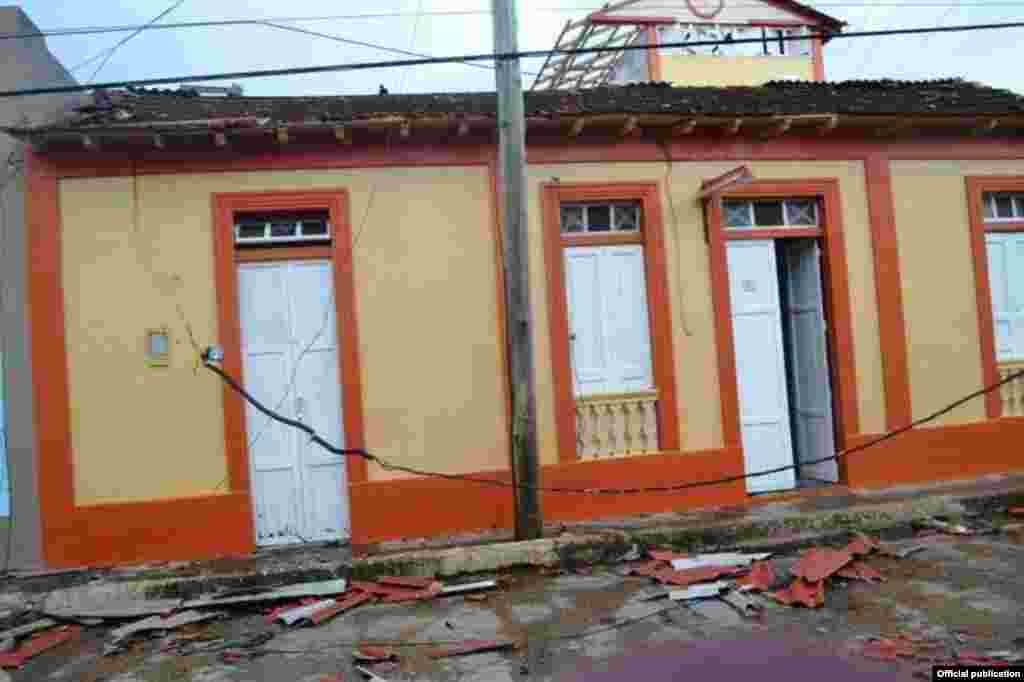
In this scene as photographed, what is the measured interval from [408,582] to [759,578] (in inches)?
106

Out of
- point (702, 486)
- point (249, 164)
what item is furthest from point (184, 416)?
point (702, 486)

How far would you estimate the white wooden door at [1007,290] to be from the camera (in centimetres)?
865

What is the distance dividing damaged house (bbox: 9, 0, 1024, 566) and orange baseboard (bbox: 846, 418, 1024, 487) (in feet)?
0.11

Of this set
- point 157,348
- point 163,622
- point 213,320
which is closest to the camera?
point 163,622

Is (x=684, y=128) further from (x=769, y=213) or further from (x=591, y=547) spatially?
(x=591, y=547)

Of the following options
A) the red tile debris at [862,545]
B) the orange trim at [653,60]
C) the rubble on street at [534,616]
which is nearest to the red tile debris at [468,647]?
the rubble on street at [534,616]

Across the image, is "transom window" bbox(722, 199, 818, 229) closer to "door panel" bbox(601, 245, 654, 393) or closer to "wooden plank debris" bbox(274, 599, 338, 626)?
"door panel" bbox(601, 245, 654, 393)

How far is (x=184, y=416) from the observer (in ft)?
22.7

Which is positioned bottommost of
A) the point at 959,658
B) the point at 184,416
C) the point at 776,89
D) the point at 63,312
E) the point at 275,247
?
the point at 959,658

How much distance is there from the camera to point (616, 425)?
7648 millimetres

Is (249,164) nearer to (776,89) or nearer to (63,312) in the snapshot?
(63,312)

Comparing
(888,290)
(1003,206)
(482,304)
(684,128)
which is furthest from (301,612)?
(1003,206)

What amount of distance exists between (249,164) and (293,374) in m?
1.99

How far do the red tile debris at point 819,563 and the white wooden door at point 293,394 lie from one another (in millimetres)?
3981
